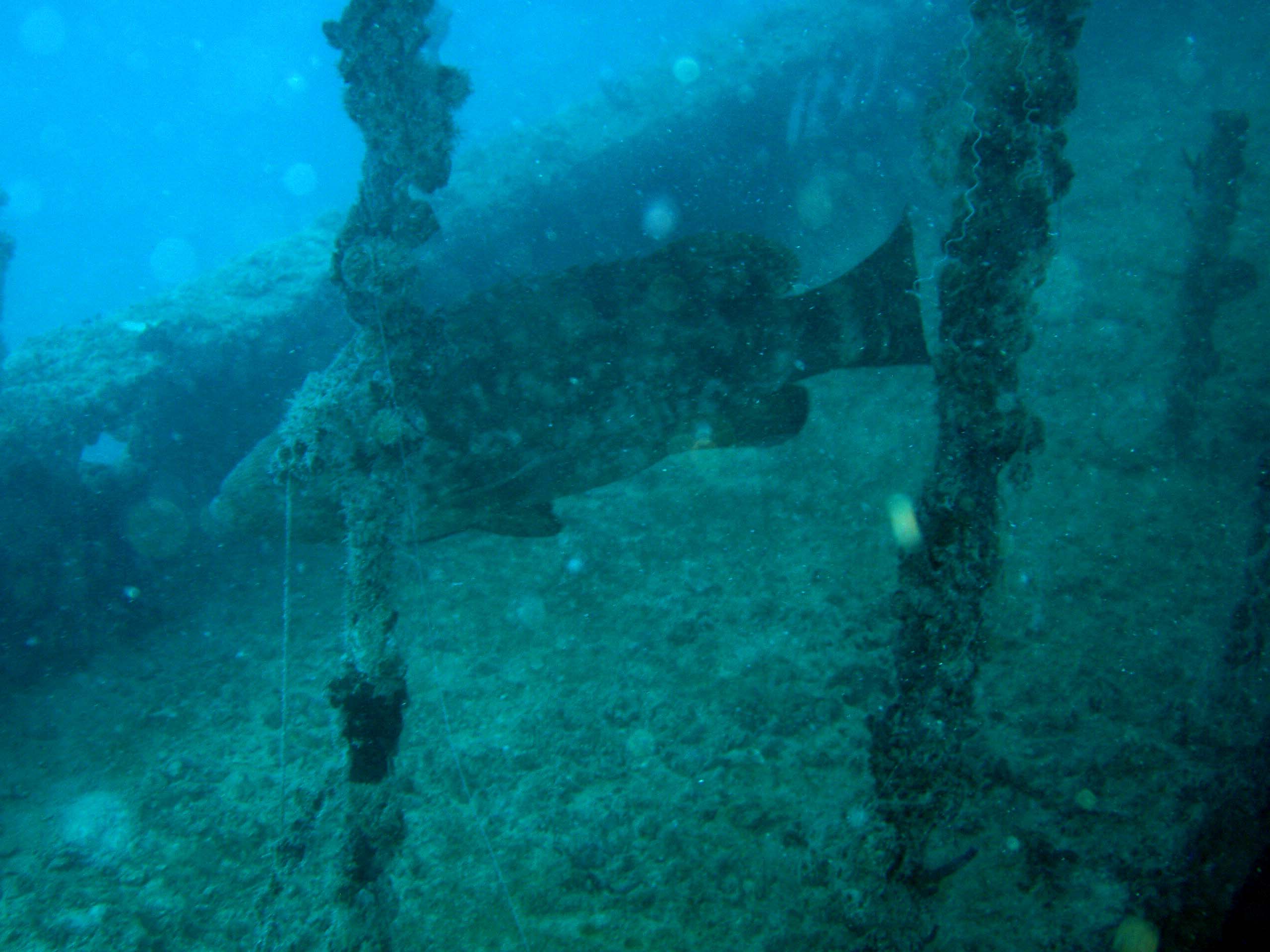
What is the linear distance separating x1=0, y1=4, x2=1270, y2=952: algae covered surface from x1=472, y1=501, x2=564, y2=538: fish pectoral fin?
706 mm

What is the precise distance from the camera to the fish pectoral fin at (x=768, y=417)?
17.6ft

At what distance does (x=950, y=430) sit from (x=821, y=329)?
92.8 inches

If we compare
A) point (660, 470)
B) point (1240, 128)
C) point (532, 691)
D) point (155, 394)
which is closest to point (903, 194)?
point (1240, 128)

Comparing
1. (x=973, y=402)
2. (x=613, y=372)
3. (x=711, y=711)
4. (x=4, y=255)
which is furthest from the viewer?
(x=4, y=255)

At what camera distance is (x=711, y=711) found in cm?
442

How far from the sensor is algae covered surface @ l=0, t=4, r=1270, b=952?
10.9ft

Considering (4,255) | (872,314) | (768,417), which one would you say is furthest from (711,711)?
(4,255)

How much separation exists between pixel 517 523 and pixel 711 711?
2.04 metres

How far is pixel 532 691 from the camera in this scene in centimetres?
475

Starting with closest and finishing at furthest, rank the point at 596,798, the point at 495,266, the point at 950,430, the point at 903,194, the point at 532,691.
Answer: the point at 950,430 < the point at 596,798 < the point at 532,691 < the point at 495,266 < the point at 903,194

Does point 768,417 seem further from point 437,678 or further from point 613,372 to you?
point 437,678

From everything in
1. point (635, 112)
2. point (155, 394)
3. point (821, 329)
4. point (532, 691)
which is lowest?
point (532, 691)

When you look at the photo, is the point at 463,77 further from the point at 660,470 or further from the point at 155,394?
the point at 155,394

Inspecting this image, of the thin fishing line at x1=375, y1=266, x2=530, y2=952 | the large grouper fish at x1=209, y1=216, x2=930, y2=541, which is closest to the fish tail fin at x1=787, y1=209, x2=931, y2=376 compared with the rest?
the large grouper fish at x1=209, y1=216, x2=930, y2=541
